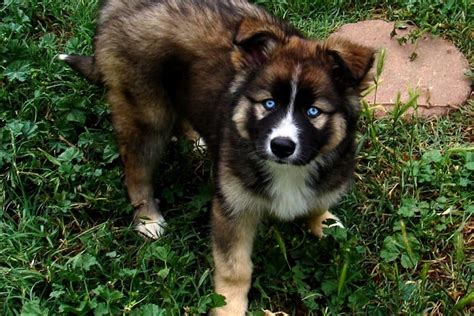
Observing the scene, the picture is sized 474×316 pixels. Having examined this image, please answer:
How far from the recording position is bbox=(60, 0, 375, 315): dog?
11.4 feet

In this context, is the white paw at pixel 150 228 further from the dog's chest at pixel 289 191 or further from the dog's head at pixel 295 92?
the dog's head at pixel 295 92

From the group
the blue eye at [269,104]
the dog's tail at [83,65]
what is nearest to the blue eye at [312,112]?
the blue eye at [269,104]

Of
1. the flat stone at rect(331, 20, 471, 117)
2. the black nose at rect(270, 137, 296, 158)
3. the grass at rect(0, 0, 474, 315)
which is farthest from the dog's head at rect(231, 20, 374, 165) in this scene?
the flat stone at rect(331, 20, 471, 117)

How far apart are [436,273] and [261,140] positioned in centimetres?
149

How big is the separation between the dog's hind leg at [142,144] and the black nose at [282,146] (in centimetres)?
117

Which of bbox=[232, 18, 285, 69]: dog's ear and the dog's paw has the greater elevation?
bbox=[232, 18, 285, 69]: dog's ear

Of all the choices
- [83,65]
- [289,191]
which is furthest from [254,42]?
[83,65]

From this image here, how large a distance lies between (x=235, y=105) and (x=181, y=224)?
44.7 inches

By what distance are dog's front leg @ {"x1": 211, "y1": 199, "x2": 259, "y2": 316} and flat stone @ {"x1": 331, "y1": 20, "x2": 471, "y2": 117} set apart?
172 cm

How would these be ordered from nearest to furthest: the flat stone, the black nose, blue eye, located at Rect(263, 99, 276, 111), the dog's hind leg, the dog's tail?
the black nose < blue eye, located at Rect(263, 99, 276, 111) < the dog's hind leg < the dog's tail < the flat stone

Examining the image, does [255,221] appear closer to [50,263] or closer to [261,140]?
[261,140]

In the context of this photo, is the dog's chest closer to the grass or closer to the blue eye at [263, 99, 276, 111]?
the grass

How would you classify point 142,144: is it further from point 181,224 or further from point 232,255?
point 232,255

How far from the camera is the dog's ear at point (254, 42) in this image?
3516mm
